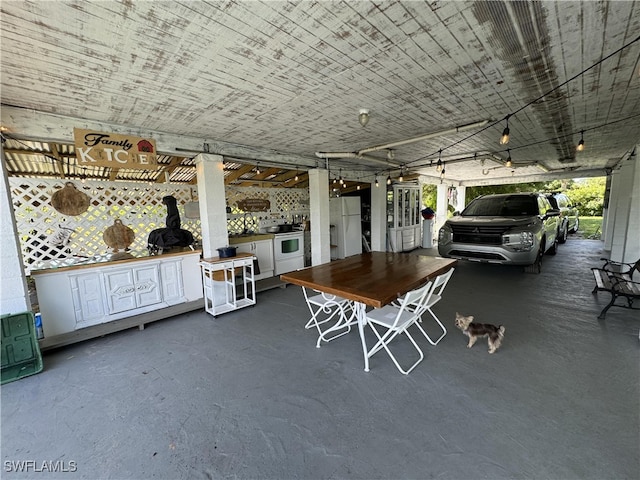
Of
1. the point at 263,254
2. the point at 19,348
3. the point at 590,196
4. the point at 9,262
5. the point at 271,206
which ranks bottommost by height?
the point at 19,348

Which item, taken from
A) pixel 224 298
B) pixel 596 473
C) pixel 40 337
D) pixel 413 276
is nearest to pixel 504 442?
pixel 596 473

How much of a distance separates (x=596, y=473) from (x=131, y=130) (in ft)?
17.6

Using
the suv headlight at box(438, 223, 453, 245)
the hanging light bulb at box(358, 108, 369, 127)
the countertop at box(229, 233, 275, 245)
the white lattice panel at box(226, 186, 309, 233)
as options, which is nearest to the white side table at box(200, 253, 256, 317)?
the countertop at box(229, 233, 275, 245)

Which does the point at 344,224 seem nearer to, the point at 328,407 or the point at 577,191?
the point at 328,407

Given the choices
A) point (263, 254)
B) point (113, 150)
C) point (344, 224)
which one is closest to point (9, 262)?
point (113, 150)

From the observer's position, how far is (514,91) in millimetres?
2816

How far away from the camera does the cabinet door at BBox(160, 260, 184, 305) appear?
392 centimetres

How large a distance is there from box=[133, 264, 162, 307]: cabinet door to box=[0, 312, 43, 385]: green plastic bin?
1.10 metres

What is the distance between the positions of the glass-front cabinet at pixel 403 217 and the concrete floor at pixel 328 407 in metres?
A: 4.97

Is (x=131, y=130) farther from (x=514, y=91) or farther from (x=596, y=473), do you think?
(x=596, y=473)

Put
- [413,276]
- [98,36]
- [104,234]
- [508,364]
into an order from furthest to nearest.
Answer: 1. [104,234]
2. [413,276]
3. [508,364]
4. [98,36]

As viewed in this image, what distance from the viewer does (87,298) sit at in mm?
3328

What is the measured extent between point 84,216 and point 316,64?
4.05 meters

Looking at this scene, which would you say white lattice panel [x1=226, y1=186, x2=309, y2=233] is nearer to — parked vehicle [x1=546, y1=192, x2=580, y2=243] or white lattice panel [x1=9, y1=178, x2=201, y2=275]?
white lattice panel [x1=9, y1=178, x2=201, y2=275]
